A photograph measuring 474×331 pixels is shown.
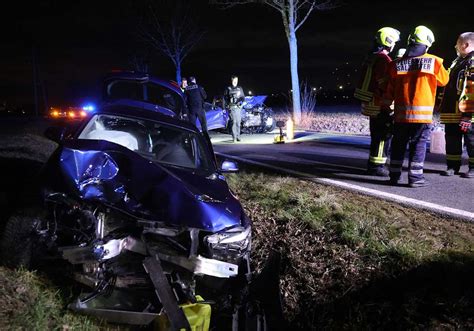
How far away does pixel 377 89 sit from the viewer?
6.15 meters

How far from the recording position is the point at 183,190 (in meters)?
3.01

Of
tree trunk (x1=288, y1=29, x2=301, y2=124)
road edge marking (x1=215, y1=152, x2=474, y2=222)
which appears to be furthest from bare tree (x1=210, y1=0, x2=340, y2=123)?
road edge marking (x1=215, y1=152, x2=474, y2=222)

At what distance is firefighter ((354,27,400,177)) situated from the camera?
607 centimetres

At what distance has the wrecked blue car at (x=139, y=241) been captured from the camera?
2.75 m

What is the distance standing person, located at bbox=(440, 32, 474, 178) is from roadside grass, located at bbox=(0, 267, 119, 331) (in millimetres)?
5389

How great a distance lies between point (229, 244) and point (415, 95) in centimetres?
375

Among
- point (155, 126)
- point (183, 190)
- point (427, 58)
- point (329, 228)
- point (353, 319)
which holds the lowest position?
point (353, 319)

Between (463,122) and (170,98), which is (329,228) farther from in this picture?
(170,98)

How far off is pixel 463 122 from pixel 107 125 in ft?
16.1

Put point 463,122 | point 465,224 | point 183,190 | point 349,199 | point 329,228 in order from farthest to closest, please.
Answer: point 463,122
point 349,199
point 329,228
point 465,224
point 183,190

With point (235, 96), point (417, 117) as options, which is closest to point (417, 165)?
point (417, 117)

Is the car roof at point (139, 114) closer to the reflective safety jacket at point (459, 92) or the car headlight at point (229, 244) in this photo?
the car headlight at point (229, 244)

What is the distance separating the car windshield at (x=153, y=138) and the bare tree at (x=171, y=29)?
22.5 m

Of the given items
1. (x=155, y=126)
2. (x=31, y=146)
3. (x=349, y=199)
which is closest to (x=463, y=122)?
(x=349, y=199)
